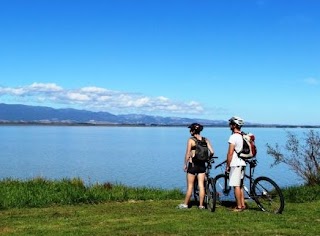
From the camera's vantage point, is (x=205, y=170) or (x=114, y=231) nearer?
(x=114, y=231)

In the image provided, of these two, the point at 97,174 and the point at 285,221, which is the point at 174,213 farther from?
the point at 97,174

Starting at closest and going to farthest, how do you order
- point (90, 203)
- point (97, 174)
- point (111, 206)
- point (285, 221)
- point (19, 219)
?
point (285, 221) → point (19, 219) → point (111, 206) → point (90, 203) → point (97, 174)

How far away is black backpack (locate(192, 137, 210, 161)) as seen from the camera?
515 inches

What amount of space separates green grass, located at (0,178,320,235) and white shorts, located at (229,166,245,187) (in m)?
0.79

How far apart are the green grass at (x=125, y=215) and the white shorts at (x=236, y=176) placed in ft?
2.59

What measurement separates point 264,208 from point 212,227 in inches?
126

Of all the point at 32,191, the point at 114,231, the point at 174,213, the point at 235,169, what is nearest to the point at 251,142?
the point at 235,169

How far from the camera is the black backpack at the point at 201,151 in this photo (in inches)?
515

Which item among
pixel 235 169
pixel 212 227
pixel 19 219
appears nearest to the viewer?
pixel 212 227

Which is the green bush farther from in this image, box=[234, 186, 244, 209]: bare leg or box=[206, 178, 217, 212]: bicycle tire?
box=[206, 178, 217, 212]: bicycle tire

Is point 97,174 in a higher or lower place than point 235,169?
lower

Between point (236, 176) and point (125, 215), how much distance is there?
3.20 metres

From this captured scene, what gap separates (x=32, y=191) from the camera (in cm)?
1606

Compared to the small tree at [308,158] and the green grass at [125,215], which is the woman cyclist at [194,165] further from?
the small tree at [308,158]
